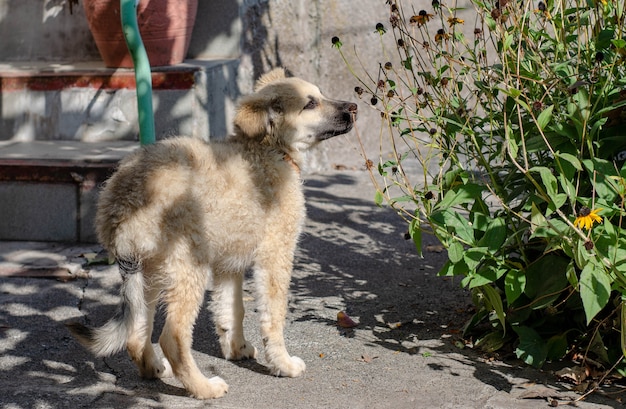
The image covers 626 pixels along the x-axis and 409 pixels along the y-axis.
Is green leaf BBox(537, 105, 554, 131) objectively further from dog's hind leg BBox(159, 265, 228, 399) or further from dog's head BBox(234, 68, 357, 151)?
A: dog's hind leg BBox(159, 265, 228, 399)

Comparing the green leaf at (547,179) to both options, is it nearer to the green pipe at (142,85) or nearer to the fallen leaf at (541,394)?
the fallen leaf at (541,394)

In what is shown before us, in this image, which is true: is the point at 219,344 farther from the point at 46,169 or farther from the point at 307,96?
the point at 46,169

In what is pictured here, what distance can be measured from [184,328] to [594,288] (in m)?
1.82

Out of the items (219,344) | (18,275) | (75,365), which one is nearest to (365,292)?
(219,344)

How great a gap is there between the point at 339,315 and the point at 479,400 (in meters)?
1.21

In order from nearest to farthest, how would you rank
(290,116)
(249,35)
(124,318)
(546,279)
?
(124,318) < (546,279) < (290,116) < (249,35)

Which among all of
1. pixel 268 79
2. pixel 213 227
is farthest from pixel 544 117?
pixel 268 79

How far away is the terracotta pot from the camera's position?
289 inches

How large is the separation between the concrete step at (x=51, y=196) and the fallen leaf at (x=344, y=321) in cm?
222

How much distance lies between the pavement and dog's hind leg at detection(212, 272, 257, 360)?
0.07 meters

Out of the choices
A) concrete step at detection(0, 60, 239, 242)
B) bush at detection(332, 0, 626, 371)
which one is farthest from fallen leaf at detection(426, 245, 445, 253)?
concrete step at detection(0, 60, 239, 242)

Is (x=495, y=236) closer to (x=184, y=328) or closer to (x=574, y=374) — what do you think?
(x=574, y=374)

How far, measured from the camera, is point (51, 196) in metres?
6.34

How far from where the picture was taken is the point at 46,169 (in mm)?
6301
